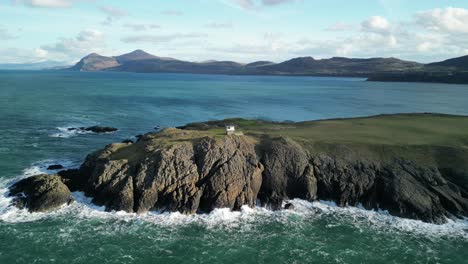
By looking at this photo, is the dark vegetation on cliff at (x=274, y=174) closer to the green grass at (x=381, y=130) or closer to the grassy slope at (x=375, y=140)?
the grassy slope at (x=375, y=140)

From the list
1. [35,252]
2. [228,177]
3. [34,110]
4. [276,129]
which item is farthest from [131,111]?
[35,252]

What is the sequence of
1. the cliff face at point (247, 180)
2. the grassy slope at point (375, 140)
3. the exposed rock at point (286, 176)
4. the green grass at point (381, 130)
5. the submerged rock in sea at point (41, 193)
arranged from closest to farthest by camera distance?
the submerged rock in sea at point (41, 193) → the cliff face at point (247, 180) → the exposed rock at point (286, 176) → the grassy slope at point (375, 140) → the green grass at point (381, 130)

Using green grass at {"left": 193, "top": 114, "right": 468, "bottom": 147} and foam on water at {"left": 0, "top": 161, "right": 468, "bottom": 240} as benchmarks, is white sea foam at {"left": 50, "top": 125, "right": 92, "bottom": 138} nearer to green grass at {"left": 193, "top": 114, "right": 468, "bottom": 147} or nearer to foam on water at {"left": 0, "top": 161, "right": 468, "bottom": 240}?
green grass at {"left": 193, "top": 114, "right": 468, "bottom": 147}

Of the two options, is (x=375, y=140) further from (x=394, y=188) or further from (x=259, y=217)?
(x=259, y=217)

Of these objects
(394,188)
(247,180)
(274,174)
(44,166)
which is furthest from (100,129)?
(394,188)

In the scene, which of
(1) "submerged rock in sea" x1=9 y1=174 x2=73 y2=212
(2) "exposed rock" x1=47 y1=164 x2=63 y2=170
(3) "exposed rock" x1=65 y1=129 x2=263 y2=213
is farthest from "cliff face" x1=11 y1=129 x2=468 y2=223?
(2) "exposed rock" x1=47 y1=164 x2=63 y2=170

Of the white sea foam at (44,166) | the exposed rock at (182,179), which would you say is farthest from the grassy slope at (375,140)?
the white sea foam at (44,166)

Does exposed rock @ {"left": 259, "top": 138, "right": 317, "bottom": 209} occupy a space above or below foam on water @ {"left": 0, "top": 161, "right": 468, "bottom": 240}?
above
